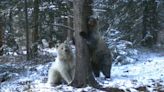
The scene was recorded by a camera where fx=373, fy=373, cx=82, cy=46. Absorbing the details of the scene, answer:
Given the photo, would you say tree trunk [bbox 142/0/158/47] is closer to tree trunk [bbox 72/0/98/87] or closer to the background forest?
the background forest

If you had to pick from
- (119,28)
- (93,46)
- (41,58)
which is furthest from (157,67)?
(119,28)

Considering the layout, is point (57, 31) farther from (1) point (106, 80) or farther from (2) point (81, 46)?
(2) point (81, 46)

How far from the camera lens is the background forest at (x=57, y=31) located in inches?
685

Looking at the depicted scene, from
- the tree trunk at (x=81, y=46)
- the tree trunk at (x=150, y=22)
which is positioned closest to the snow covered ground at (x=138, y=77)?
the tree trunk at (x=81, y=46)

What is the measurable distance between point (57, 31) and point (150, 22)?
20.8 feet

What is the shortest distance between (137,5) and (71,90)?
1397 centimetres

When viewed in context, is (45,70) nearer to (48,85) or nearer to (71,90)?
(48,85)

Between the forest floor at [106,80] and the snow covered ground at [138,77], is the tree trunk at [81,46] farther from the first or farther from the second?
the snow covered ground at [138,77]

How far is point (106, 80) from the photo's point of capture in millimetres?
12891

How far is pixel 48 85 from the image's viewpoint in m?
12.2

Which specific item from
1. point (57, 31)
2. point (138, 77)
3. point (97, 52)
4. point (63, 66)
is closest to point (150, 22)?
point (57, 31)

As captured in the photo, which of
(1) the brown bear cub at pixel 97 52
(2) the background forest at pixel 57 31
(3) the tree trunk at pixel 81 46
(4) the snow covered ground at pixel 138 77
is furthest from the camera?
(2) the background forest at pixel 57 31

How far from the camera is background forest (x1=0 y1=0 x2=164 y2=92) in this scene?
57.1ft

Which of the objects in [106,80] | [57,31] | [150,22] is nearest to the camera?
[106,80]
